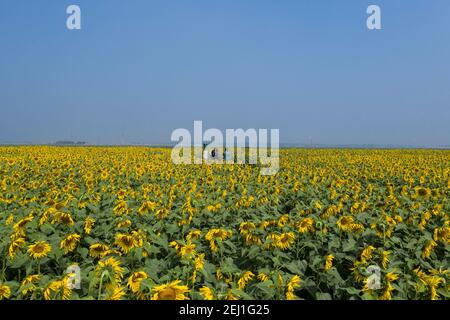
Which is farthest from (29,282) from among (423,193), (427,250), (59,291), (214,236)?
(423,193)

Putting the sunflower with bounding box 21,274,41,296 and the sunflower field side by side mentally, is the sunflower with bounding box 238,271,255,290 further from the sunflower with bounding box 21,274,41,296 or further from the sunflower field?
the sunflower with bounding box 21,274,41,296

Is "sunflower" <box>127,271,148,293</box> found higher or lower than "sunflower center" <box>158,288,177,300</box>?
lower

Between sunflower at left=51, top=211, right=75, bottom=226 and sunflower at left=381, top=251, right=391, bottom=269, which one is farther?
sunflower at left=51, top=211, right=75, bottom=226

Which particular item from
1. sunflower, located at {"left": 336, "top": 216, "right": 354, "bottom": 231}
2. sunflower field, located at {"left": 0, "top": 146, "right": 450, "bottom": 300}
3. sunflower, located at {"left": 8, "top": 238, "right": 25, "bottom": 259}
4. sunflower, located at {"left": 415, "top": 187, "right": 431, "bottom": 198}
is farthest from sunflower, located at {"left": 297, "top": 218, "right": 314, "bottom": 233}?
sunflower, located at {"left": 415, "top": 187, "right": 431, "bottom": 198}

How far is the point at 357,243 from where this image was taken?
4379 millimetres

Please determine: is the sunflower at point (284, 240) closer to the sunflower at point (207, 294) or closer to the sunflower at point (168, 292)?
the sunflower at point (207, 294)

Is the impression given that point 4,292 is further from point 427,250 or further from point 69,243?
point 427,250

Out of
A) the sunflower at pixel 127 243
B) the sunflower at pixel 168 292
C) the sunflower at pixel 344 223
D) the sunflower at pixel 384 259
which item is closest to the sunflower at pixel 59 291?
Answer: the sunflower at pixel 168 292

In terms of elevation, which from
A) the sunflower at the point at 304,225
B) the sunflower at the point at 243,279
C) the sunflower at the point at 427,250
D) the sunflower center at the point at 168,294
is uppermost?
the sunflower center at the point at 168,294

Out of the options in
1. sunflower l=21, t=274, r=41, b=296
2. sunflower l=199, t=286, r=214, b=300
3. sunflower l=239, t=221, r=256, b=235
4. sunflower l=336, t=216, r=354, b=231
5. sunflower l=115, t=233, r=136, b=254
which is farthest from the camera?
sunflower l=336, t=216, r=354, b=231

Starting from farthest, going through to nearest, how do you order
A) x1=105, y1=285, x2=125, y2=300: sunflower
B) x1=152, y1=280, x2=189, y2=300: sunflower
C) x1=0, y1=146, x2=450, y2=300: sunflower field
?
1. x1=0, y1=146, x2=450, y2=300: sunflower field
2. x1=105, y1=285, x2=125, y2=300: sunflower
3. x1=152, y1=280, x2=189, y2=300: sunflower

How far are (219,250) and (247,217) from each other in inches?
87.5
